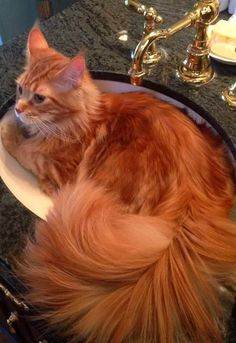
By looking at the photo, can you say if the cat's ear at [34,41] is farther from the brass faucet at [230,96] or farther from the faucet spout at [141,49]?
the brass faucet at [230,96]

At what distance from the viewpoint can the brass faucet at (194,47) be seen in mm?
737

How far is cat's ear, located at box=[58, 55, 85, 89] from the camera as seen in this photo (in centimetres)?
76

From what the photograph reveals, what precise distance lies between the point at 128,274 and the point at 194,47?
1.69 feet

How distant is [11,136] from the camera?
2.91 ft

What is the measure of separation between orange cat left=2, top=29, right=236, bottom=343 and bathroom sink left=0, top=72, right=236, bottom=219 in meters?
0.03

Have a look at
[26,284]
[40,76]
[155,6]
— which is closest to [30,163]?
[40,76]

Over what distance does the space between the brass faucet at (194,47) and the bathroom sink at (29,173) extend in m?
0.06

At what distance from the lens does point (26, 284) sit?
0.63 m

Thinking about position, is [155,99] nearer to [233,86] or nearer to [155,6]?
[233,86]

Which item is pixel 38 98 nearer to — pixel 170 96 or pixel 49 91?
pixel 49 91

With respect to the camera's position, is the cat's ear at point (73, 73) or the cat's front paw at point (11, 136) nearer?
the cat's ear at point (73, 73)

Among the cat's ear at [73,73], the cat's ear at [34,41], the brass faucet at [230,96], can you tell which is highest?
the cat's ear at [34,41]

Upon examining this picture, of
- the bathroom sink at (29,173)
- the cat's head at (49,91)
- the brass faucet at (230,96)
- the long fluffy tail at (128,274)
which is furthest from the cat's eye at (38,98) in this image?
the brass faucet at (230,96)

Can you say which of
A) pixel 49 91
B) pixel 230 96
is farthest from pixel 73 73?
pixel 230 96
